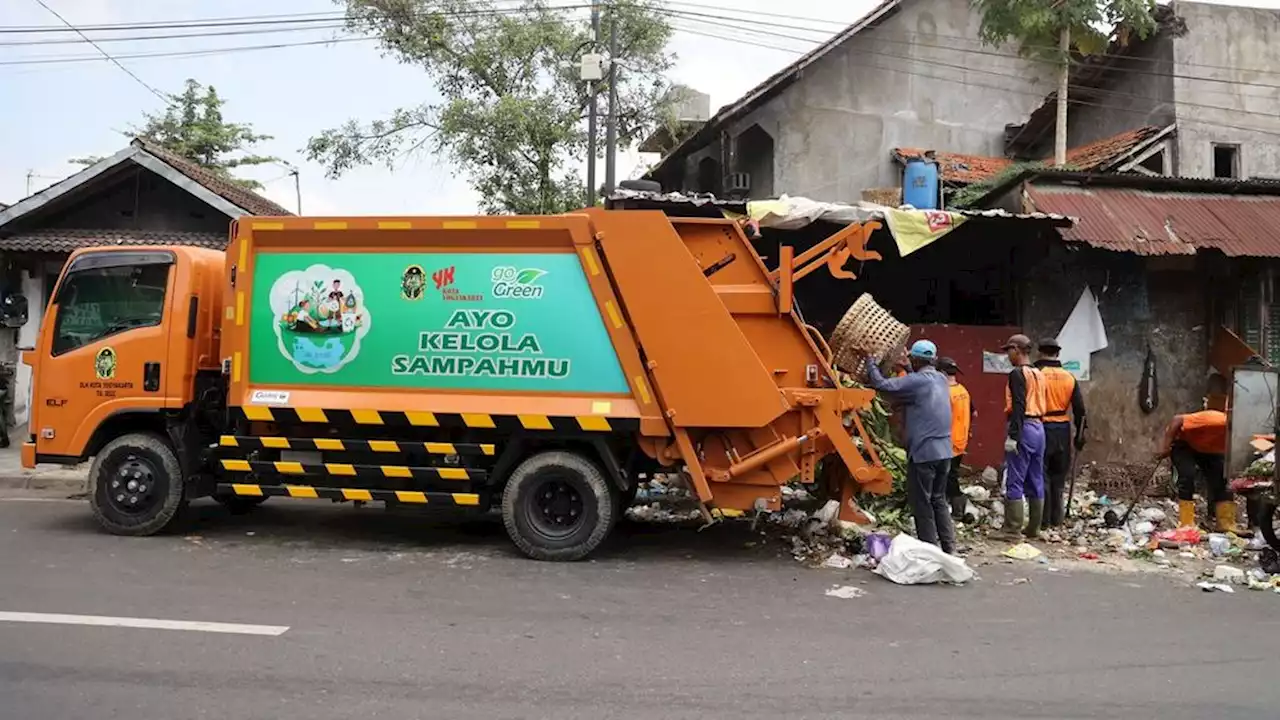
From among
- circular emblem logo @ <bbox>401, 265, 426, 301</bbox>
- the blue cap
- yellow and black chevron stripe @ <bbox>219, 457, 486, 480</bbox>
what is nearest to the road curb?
yellow and black chevron stripe @ <bbox>219, 457, 486, 480</bbox>

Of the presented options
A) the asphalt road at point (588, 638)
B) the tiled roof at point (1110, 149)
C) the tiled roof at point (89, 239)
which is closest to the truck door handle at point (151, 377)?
the asphalt road at point (588, 638)

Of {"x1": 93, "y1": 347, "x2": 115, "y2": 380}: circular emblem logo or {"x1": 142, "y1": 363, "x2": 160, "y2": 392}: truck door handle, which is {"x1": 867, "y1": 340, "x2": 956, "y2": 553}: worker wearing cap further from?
{"x1": 93, "y1": 347, "x2": 115, "y2": 380}: circular emblem logo

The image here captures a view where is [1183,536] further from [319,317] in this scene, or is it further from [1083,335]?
[319,317]

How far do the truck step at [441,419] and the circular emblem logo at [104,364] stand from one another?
39.6 inches

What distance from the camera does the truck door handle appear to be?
6633 millimetres

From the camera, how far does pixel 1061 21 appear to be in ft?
47.5

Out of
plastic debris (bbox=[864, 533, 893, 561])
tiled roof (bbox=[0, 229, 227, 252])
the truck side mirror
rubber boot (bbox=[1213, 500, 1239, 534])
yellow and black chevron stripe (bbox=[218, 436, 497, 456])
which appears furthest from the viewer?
tiled roof (bbox=[0, 229, 227, 252])

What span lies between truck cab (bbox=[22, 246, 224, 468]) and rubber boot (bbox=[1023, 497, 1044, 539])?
6594 millimetres

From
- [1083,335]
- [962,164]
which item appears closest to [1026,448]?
[1083,335]

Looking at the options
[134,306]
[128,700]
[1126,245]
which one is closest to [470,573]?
[128,700]

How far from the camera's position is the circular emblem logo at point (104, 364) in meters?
6.68

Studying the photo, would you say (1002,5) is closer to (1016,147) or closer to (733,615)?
(1016,147)

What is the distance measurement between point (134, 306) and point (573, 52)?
452 inches

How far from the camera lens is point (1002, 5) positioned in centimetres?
1471
